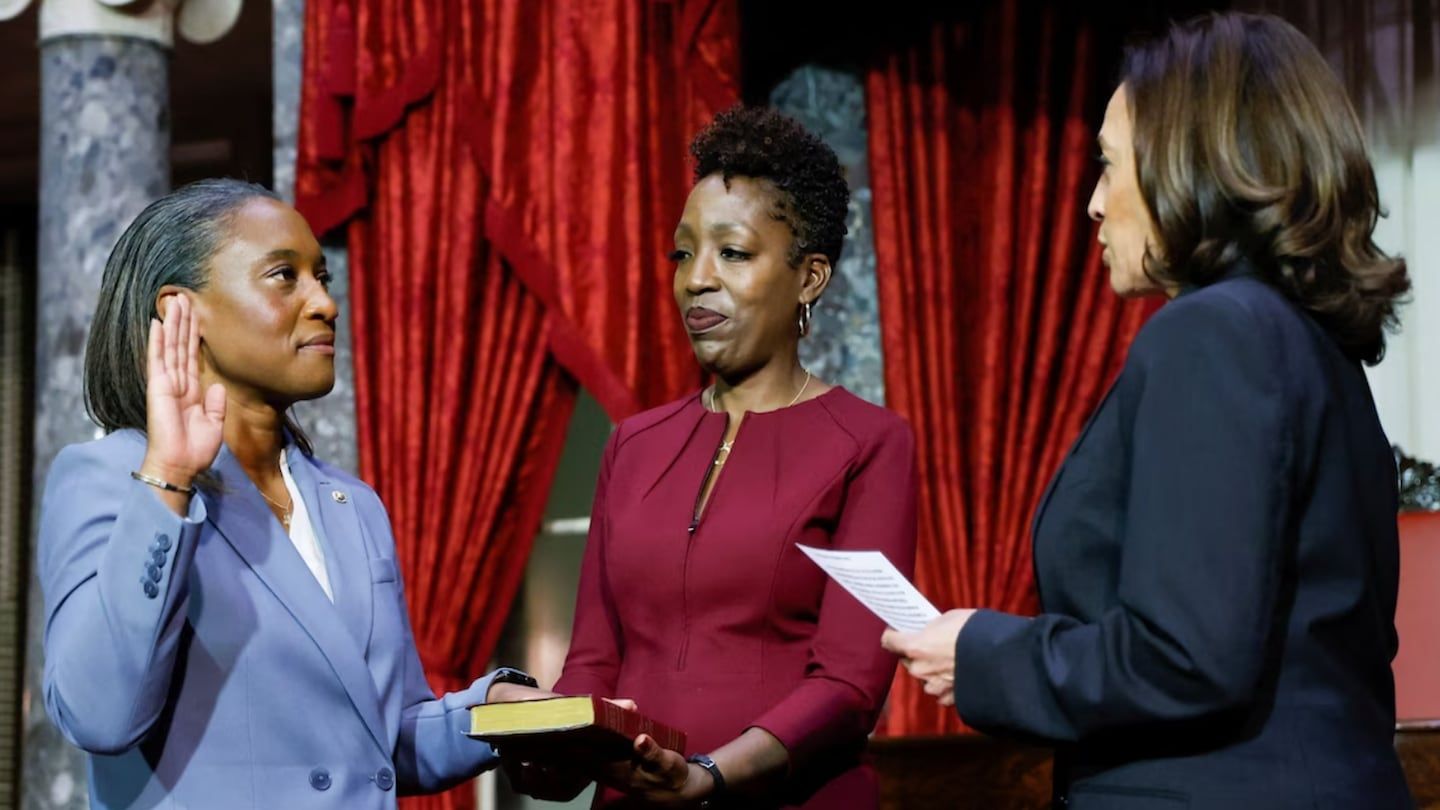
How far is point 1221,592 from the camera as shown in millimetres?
1720

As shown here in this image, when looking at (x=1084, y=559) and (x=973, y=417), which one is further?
(x=973, y=417)

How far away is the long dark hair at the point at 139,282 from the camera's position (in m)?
2.34

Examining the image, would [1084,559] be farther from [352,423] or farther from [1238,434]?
[352,423]

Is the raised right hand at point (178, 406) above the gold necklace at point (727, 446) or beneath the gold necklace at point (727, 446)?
above

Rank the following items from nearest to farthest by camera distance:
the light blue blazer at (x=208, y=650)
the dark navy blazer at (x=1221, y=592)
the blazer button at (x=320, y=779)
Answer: the dark navy blazer at (x=1221, y=592) < the light blue blazer at (x=208, y=650) < the blazer button at (x=320, y=779)

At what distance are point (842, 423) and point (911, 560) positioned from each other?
9.2 inches

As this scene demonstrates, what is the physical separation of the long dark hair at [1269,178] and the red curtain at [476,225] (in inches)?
115

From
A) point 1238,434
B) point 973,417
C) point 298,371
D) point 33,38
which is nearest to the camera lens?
point 1238,434

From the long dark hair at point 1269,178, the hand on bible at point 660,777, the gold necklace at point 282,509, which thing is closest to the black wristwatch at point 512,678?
the hand on bible at point 660,777

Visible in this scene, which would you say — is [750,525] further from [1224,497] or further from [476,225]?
[476,225]

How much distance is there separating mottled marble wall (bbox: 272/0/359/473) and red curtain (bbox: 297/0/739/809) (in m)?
0.06

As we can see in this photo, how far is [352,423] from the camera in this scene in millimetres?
4969

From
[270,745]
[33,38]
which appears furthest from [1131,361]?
[33,38]

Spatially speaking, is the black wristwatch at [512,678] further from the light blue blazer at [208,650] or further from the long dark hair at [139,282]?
the long dark hair at [139,282]
